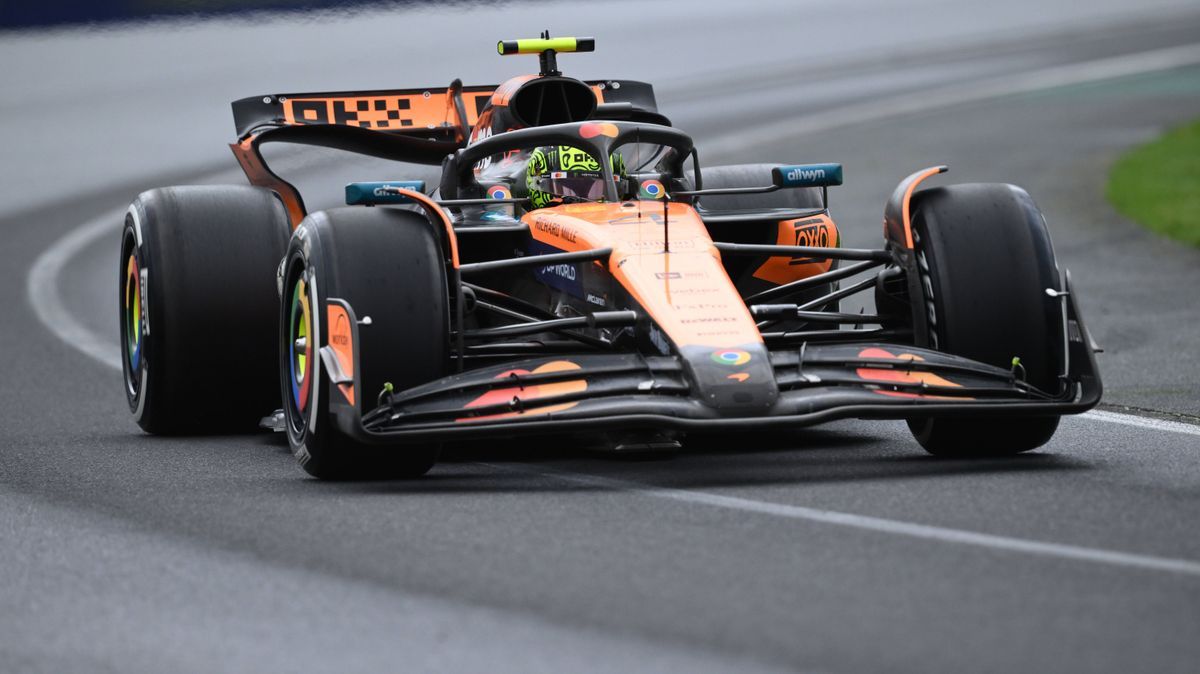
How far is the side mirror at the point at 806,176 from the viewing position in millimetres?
8867

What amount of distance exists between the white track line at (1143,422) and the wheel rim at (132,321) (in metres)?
4.51

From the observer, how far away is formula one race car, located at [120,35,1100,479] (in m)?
6.88

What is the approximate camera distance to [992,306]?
7.49m

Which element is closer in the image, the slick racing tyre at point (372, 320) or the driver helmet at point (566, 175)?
the slick racing tyre at point (372, 320)

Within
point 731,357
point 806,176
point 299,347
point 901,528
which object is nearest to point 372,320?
point 299,347

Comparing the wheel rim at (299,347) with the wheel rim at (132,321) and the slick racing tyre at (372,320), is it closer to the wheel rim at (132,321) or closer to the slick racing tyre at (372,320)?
the slick racing tyre at (372,320)

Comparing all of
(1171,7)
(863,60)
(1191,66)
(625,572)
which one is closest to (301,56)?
(863,60)

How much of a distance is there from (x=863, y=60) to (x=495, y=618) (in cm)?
3214

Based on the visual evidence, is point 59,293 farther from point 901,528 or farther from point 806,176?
point 901,528

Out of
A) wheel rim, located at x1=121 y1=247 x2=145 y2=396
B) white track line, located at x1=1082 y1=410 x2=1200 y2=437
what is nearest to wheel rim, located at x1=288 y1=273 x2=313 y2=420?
wheel rim, located at x1=121 y1=247 x2=145 y2=396

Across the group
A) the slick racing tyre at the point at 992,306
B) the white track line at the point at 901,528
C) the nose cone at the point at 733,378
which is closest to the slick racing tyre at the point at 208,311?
the white track line at the point at 901,528

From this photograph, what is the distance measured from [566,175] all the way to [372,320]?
6.53 feet

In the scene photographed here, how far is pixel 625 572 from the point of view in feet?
17.9

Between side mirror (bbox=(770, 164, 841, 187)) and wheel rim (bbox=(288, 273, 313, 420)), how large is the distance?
7.56 feet
